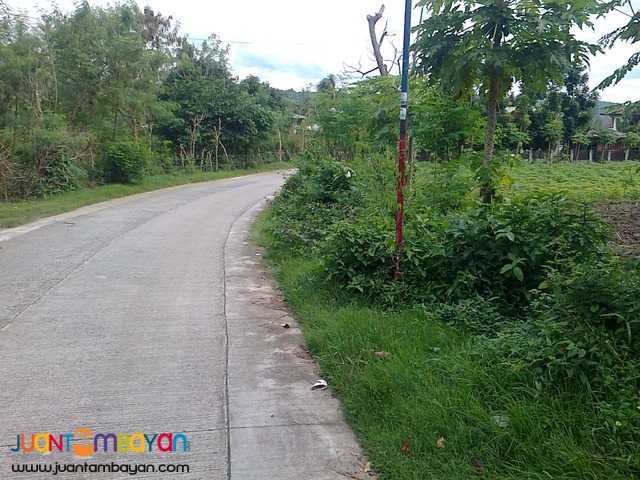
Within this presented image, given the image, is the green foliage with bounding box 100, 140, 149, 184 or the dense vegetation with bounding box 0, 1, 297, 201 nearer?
the dense vegetation with bounding box 0, 1, 297, 201

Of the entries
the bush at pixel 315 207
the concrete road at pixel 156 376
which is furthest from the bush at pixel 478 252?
the bush at pixel 315 207

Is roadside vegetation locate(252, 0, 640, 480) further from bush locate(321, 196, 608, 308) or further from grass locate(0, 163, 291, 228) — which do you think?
grass locate(0, 163, 291, 228)

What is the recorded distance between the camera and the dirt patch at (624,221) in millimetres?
6379

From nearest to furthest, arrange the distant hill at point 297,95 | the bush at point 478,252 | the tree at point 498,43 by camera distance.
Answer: the bush at point 478,252
the tree at point 498,43
the distant hill at point 297,95

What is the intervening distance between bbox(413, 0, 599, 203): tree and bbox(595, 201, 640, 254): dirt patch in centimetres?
177

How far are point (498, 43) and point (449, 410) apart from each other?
3978 mm

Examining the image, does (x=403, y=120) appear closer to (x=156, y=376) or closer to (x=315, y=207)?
(x=156, y=376)

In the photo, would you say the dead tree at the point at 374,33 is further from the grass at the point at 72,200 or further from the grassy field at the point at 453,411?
the grassy field at the point at 453,411

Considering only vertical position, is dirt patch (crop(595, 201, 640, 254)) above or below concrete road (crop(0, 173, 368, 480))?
above

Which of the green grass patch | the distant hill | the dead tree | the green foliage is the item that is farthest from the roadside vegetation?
the distant hill

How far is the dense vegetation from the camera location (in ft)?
49.5

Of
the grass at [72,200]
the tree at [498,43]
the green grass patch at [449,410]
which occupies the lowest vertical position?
the green grass patch at [449,410]

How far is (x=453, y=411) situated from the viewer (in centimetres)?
318

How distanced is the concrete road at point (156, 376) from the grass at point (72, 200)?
4.43 meters
